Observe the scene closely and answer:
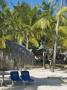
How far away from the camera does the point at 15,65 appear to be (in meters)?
15.9

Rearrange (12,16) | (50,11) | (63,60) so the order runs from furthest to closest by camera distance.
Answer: (63,60)
(50,11)
(12,16)

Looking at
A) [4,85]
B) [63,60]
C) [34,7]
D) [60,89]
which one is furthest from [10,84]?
[63,60]

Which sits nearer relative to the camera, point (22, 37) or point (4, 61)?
point (4, 61)

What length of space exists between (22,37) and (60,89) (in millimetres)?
16615

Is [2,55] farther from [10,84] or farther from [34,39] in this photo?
[34,39]

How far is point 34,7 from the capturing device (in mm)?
32375

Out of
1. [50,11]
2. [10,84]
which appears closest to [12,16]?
[50,11]

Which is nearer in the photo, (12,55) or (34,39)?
(12,55)

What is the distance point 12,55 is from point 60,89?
10.3 feet

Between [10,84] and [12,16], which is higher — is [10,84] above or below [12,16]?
below

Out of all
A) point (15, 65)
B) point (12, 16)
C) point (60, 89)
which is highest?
point (12, 16)

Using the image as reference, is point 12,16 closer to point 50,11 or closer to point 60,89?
point 50,11

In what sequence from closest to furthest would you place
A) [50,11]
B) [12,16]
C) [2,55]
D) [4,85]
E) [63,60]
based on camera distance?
[2,55]
[4,85]
[12,16]
[50,11]
[63,60]

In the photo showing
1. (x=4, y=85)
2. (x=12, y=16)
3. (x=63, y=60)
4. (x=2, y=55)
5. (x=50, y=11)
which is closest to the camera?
(x=2, y=55)
